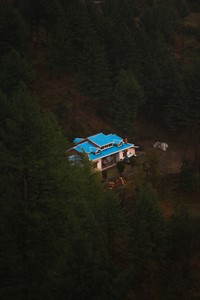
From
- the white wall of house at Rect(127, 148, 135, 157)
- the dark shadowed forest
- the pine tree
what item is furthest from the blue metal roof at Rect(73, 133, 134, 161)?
the pine tree

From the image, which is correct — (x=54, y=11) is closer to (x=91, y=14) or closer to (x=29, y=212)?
(x=91, y=14)

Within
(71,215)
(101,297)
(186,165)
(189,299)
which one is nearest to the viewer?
(101,297)

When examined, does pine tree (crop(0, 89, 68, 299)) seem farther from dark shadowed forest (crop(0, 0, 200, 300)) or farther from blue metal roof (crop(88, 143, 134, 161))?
blue metal roof (crop(88, 143, 134, 161))

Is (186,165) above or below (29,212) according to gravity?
above

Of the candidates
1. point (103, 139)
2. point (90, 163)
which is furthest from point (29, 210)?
point (103, 139)

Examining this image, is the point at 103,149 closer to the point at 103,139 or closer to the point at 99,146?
the point at 99,146

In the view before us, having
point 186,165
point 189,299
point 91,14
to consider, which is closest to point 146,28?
point 91,14
